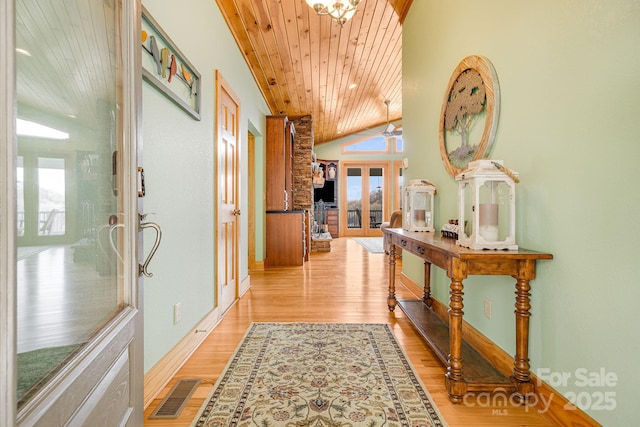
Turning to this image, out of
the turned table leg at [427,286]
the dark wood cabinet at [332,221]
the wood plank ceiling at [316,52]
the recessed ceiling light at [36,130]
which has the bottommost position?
the turned table leg at [427,286]

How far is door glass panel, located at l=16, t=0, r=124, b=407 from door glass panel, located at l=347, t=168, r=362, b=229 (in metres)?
9.78

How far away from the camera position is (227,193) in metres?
3.21

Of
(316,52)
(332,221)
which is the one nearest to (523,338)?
(316,52)

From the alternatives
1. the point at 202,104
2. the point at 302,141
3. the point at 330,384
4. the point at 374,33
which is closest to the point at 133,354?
the point at 330,384

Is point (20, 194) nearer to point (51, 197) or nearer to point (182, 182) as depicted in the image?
point (51, 197)

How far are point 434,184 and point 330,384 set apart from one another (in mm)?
1965

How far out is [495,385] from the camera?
163 centimetres

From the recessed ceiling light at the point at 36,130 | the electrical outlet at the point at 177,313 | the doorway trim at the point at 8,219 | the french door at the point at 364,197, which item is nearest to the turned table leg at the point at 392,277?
the electrical outlet at the point at 177,313

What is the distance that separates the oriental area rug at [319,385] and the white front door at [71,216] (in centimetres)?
67

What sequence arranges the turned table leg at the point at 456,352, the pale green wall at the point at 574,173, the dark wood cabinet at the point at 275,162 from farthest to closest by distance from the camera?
1. the dark wood cabinet at the point at 275,162
2. the turned table leg at the point at 456,352
3. the pale green wall at the point at 574,173

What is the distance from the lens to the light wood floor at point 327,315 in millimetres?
1552

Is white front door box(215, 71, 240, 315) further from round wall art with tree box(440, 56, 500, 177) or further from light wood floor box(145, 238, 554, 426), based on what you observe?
round wall art with tree box(440, 56, 500, 177)

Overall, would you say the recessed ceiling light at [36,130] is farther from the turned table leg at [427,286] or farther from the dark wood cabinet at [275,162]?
the dark wood cabinet at [275,162]

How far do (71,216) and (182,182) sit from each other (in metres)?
1.37
